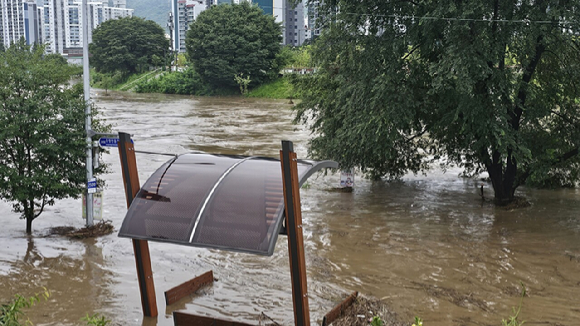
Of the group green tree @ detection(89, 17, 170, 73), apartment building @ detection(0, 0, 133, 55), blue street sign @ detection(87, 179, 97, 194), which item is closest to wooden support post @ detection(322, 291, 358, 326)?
blue street sign @ detection(87, 179, 97, 194)

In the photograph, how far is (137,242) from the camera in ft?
33.3

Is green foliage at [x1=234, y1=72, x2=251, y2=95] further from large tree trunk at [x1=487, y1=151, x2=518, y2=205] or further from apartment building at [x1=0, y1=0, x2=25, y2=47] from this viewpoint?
large tree trunk at [x1=487, y1=151, x2=518, y2=205]

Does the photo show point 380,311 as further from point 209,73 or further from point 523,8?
point 209,73

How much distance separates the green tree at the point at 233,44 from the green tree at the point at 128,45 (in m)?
17.8

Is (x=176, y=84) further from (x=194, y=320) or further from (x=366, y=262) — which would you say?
(x=194, y=320)

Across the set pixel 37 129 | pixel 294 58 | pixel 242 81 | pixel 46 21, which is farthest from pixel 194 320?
pixel 46 21

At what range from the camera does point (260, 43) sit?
70375mm

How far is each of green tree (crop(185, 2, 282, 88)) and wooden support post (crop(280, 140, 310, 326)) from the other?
61.3 metres

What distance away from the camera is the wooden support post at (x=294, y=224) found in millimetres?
8656

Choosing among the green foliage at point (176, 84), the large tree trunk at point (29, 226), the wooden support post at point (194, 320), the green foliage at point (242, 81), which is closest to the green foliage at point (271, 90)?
the green foliage at point (242, 81)

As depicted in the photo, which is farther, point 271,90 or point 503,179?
point 271,90

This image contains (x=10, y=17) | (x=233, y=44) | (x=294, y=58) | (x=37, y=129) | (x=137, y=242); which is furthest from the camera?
(x=10, y=17)

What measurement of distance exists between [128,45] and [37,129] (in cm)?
7913

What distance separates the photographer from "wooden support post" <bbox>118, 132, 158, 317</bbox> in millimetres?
9961
